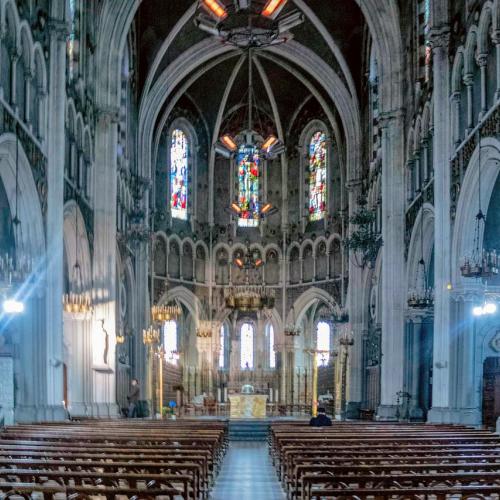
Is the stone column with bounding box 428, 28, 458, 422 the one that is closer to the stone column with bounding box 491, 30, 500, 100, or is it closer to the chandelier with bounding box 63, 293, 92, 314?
the stone column with bounding box 491, 30, 500, 100

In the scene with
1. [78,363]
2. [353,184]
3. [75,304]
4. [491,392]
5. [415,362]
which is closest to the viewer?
[75,304]

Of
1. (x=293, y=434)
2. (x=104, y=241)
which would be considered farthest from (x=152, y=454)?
(x=104, y=241)

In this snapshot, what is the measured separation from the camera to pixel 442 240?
26266 mm

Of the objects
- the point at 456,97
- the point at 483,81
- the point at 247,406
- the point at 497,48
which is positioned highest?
the point at 497,48

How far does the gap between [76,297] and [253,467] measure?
8308 mm

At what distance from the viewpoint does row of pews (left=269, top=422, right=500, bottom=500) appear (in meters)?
9.38

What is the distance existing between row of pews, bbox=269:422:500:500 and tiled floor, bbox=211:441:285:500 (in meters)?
0.45

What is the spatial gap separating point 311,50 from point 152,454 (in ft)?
116

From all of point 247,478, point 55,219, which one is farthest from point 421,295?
point 55,219

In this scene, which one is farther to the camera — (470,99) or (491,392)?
(491,392)

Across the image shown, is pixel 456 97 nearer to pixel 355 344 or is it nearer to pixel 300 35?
pixel 355 344

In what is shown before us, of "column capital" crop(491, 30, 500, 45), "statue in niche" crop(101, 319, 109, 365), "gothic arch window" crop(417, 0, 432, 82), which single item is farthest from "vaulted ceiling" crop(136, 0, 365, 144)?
"column capital" crop(491, 30, 500, 45)

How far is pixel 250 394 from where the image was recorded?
38688mm

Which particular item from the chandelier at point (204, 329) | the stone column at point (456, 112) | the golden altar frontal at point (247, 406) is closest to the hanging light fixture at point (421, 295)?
the stone column at point (456, 112)
